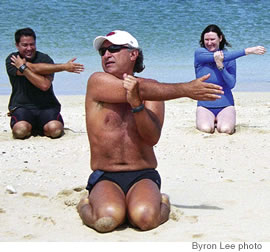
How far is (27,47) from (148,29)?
12202 millimetres

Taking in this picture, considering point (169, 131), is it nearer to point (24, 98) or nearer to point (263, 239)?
point (24, 98)

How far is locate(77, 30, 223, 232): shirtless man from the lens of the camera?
4309 mm

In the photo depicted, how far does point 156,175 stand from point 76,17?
17063mm

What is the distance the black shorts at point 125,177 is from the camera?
4551 millimetres

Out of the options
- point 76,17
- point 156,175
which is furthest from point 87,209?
point 76,17

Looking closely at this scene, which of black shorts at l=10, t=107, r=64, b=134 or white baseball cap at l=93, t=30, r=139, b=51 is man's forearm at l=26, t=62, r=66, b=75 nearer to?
black shorts at l=10, t=107, r=64, b=134

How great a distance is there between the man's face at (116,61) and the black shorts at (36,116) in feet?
10.2

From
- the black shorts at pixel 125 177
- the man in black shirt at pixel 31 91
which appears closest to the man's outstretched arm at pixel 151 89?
the black shorts at pixel 125 177

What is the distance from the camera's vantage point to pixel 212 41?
777 centimetres

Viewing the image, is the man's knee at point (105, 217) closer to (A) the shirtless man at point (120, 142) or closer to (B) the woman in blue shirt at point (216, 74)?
(A) the shirtless man at point (120, 142)

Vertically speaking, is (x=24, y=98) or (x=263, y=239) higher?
(x=24, y=98)

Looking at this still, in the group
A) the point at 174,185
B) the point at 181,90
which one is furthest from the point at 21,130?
the point at 181,90

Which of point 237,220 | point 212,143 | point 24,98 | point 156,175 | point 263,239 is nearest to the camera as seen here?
point 263,239

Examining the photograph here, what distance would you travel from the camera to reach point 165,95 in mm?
4141
